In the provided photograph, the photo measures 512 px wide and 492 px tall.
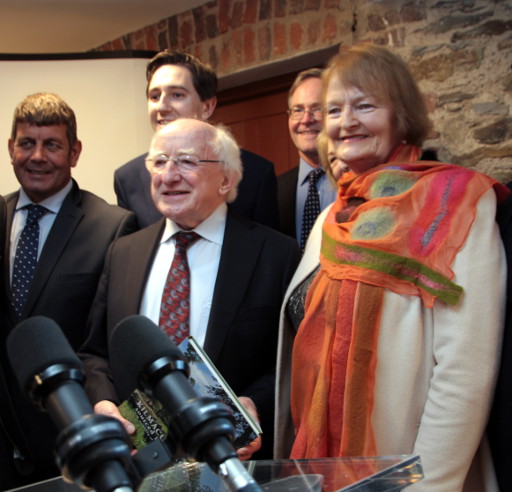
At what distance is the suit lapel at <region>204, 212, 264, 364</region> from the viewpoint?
205 cm

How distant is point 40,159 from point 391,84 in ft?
4.22

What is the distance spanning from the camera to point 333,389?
1758 mm

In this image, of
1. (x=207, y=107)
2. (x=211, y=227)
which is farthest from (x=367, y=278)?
(x=207, y=107)

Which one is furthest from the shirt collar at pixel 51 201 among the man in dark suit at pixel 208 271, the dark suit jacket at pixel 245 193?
the man in dark suit at pixel 208 271

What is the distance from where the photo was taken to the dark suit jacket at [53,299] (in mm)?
2301

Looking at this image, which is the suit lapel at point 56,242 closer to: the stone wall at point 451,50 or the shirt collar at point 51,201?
the shirt collar at point 51,201

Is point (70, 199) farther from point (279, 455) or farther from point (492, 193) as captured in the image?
point (492, 193)

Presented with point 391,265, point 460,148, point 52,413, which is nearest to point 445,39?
point 460,148

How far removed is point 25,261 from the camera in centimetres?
247

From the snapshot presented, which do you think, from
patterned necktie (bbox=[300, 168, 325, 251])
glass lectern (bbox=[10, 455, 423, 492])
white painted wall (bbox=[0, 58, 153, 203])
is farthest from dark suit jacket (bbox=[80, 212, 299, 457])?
white painted wall (bbox=[0, 58, 153, 203])

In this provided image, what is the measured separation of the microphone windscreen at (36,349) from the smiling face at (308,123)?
2255 millimetres

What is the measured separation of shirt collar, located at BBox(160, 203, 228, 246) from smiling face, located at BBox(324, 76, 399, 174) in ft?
1.53

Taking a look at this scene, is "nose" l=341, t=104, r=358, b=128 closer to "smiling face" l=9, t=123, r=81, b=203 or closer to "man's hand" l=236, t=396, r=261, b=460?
"man's hand" l=236, t=396, r=261, b=460

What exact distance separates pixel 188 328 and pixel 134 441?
0.74 metres
